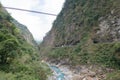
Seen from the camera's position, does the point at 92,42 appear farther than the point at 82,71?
Yes

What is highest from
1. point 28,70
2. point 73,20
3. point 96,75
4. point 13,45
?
point 73,20

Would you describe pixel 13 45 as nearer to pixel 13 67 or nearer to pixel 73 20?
pixel 13 67

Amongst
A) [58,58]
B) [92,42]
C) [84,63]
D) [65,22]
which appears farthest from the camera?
[65,22]

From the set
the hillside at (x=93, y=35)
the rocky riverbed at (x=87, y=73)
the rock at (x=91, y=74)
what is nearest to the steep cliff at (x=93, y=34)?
the hillside at (x=93, y=35)

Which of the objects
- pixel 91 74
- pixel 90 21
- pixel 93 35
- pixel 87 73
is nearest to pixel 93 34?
pixel 93 35

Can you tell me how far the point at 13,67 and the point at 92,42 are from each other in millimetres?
21281

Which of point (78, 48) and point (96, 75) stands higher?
point (78, 48)

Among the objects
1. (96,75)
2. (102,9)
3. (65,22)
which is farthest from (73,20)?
(96,75)

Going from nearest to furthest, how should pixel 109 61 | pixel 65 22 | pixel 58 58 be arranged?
pixel 109 61, pixel 58 58, pixel 65 22

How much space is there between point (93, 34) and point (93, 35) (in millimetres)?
211

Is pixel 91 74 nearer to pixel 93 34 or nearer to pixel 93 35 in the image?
pixel 93 35

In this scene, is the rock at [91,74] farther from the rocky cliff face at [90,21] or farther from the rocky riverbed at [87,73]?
the rocky cliff face at [90,21]

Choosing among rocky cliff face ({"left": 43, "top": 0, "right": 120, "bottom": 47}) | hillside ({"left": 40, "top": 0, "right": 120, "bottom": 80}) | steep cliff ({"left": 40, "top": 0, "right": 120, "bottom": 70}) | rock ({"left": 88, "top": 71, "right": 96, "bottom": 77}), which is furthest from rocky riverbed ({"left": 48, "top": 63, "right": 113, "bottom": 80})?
rocky cliff face ({"left": 43, "top": 0, "right": 120, "bottom": 47})

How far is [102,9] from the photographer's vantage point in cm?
4078
